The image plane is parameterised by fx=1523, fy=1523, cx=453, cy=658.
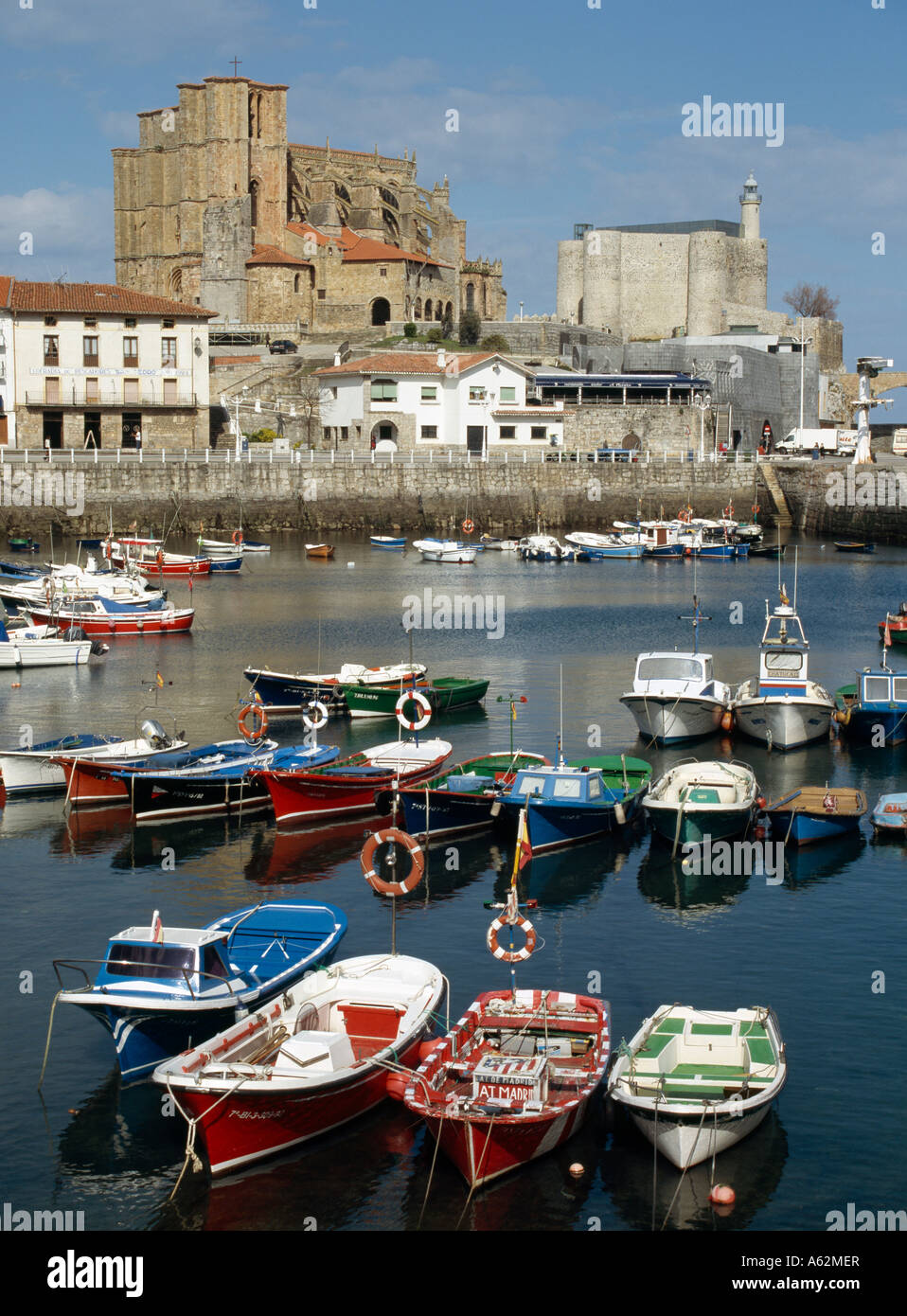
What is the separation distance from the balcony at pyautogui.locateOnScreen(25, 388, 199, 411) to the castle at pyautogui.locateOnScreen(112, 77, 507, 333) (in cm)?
2531

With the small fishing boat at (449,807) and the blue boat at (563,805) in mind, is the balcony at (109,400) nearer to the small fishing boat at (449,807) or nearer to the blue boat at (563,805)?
the small fishing boat at (449,807)

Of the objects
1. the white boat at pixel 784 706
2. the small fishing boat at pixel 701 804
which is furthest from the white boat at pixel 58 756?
the white boat at pixel 784 706

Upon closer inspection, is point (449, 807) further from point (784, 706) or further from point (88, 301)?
point (88, 301)

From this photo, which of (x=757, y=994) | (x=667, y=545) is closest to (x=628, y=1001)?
(x=757, y=994)

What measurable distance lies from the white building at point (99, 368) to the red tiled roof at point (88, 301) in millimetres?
55

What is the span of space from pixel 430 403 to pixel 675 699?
6588cm

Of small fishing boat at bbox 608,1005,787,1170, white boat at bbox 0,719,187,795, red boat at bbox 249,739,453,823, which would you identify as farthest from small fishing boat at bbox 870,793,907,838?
white boat at bbox 0,719,187,795

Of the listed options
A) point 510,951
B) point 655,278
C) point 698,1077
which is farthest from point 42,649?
point 655,278

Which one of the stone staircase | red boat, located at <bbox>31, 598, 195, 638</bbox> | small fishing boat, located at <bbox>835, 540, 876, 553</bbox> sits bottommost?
red boat, located at <bbox>31, 598, 195, 638</bbox>

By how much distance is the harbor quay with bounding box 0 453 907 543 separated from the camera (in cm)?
8238

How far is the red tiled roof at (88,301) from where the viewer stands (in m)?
86.2

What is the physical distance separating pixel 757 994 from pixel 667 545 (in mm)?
63734

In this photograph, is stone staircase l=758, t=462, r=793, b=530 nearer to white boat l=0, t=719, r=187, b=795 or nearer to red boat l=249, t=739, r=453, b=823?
red boat l=249, t=739, r=453, b=823
